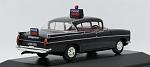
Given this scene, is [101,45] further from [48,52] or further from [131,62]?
[48,52]

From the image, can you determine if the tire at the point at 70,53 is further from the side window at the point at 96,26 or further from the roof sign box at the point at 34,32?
the side window at the point at 96,26

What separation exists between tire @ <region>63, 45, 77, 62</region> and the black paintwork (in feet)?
0.26

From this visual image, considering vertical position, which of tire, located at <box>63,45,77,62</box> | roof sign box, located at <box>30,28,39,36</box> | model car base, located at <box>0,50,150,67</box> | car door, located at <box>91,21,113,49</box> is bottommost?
model car base, located at <box>0,50,150,67</box>

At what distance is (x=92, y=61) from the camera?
862 cm

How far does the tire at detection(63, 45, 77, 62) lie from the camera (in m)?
8.20

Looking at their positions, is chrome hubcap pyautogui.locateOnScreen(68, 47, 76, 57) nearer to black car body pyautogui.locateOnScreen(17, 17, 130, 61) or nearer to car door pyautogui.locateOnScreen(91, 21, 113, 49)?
black car body pyautogui.locateOnScreen(17, 17, 130, 61)

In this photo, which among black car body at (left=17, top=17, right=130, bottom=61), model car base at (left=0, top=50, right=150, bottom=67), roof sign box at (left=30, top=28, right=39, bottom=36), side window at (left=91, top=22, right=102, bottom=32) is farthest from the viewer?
side window at (left=91, top=22, right=102, bottom=32)

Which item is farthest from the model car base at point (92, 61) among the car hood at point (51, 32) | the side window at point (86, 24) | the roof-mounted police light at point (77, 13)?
the roof-mounted police light at point (77, 13)

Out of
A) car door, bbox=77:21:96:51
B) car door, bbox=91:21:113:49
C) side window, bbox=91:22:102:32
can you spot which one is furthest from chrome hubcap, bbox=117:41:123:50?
car door, bbox=77:21:96:51

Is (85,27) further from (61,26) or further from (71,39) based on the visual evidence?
(71,39)

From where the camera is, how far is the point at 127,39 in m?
9.55

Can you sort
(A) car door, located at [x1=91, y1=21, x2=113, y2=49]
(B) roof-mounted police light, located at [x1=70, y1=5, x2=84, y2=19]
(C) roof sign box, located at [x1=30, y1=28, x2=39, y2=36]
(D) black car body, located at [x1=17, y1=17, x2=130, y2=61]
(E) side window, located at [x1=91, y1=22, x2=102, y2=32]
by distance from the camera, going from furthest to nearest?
1. (E) side window, located at [x1=91, y1=22, x2=102, y2=32]
2. (A) car door, located at [x1=91, y1=21, x2=113, y2=49]
3. (B) roof-mounted police light, located at [x1=70, y1=5, x2=84, y2=19]
4. (C) roof sign box, located at [x1=30, y1=28, x2=39, y2=36]
5. (D) black car body, located at [x1=17, y1=17, x2=130, y2=61]

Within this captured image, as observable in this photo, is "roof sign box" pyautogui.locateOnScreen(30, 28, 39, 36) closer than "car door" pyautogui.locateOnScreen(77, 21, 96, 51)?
Yes

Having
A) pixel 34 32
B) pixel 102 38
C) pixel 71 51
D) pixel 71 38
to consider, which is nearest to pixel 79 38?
pixel 71 38
